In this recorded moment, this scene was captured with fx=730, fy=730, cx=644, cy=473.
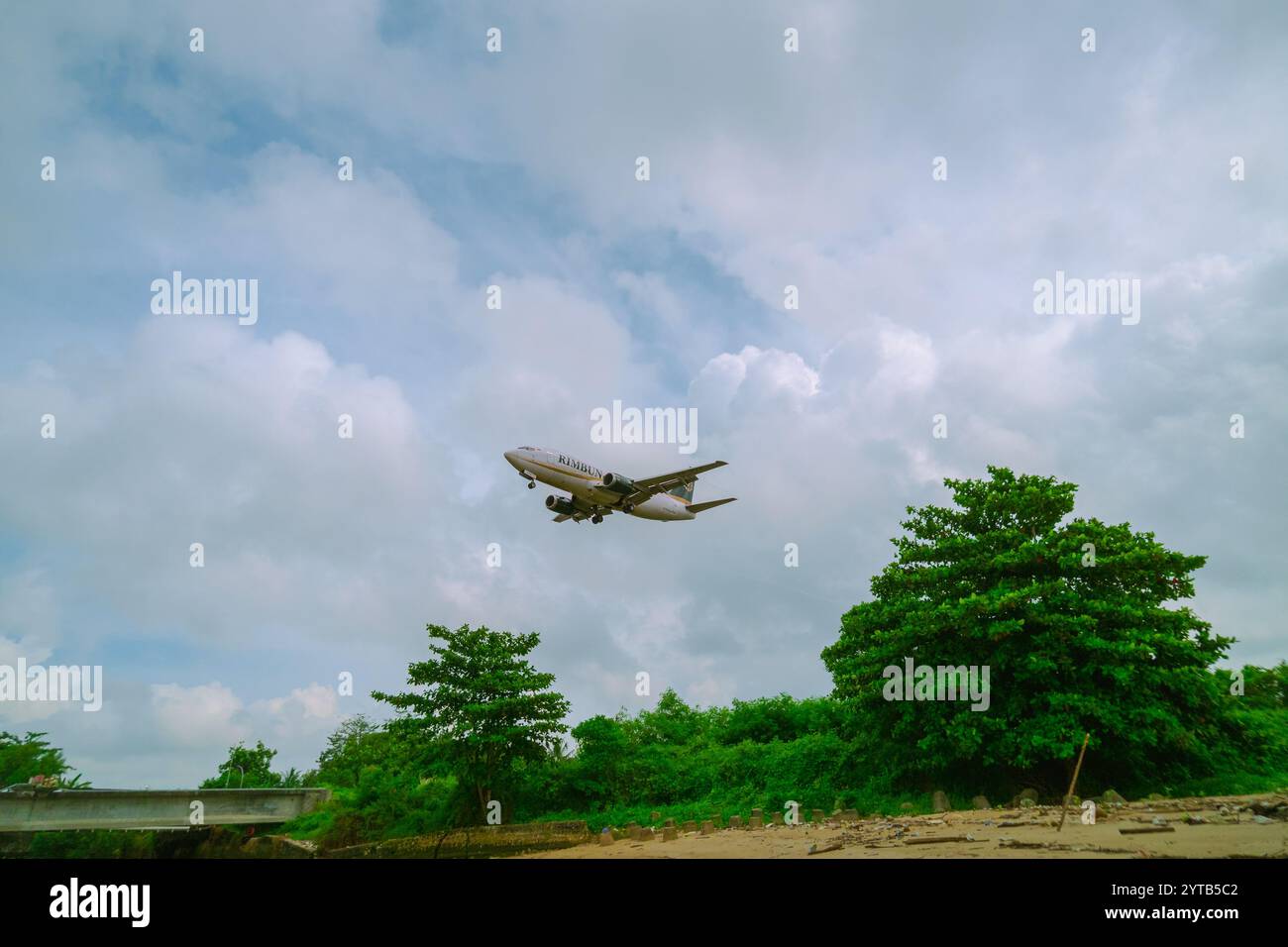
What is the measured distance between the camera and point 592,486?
3891 centimetres

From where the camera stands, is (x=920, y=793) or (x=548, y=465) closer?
(x=920, y=793)

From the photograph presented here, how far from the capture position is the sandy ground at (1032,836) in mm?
15305

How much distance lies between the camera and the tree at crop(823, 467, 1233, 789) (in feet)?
83.9

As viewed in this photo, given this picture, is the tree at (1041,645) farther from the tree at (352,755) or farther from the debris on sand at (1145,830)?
the tree at (352,755)

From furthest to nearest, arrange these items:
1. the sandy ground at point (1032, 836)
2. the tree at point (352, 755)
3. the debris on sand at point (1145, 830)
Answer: the tree at point (352, 755) < the debris on sand at point (1145, 830) < the sandy ground at point (1032, 836)

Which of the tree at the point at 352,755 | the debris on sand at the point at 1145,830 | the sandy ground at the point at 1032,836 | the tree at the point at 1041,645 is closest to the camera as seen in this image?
the sandy ground at the point at 1032,836

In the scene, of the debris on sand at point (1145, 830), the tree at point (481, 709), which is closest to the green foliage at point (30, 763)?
the tree at point (481, 709)

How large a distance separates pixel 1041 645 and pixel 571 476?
22.5 meters

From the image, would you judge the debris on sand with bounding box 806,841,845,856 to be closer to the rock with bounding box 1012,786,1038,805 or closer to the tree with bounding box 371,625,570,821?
the rock with bounding box 1012,786,1038,805

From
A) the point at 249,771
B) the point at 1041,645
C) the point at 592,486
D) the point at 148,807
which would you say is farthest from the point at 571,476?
the point at 249,771
